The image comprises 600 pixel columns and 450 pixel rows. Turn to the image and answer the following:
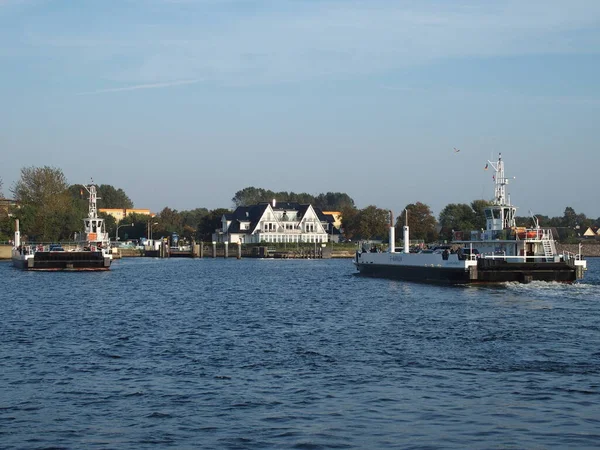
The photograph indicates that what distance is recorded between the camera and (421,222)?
154 meters

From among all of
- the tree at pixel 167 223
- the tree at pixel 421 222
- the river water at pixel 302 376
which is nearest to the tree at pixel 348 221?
the tree at pixel 421 222

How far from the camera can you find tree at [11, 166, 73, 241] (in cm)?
11988

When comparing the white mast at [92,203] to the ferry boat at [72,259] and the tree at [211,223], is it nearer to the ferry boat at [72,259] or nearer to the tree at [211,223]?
the ferry boat at [72,259]

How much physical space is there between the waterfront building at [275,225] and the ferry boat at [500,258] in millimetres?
82505

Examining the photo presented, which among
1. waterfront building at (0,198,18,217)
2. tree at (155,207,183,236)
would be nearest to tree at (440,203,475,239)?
tree at (155,207,183,236)

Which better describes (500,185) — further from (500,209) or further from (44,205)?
(44,205)

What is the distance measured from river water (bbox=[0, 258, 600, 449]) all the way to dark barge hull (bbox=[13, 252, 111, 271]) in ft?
120

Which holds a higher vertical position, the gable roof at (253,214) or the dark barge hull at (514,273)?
the gable roof at (253,214)

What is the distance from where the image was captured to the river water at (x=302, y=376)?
15523mm

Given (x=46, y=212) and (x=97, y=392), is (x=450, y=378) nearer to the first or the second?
(x=97, y=392)

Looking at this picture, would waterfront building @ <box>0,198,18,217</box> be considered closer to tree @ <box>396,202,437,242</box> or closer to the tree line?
the tree line

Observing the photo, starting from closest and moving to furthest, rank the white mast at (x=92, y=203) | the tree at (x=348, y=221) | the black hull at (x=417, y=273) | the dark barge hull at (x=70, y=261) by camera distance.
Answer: the black hull at (x=417, y=273) → the dark barge hull at (x=70, y=261) → the white mast at (x=92, y=203) → the tree at (x=348, y=221)

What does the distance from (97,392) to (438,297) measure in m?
30.3

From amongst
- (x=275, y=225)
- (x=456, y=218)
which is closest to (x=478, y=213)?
(x=456, y=218)
